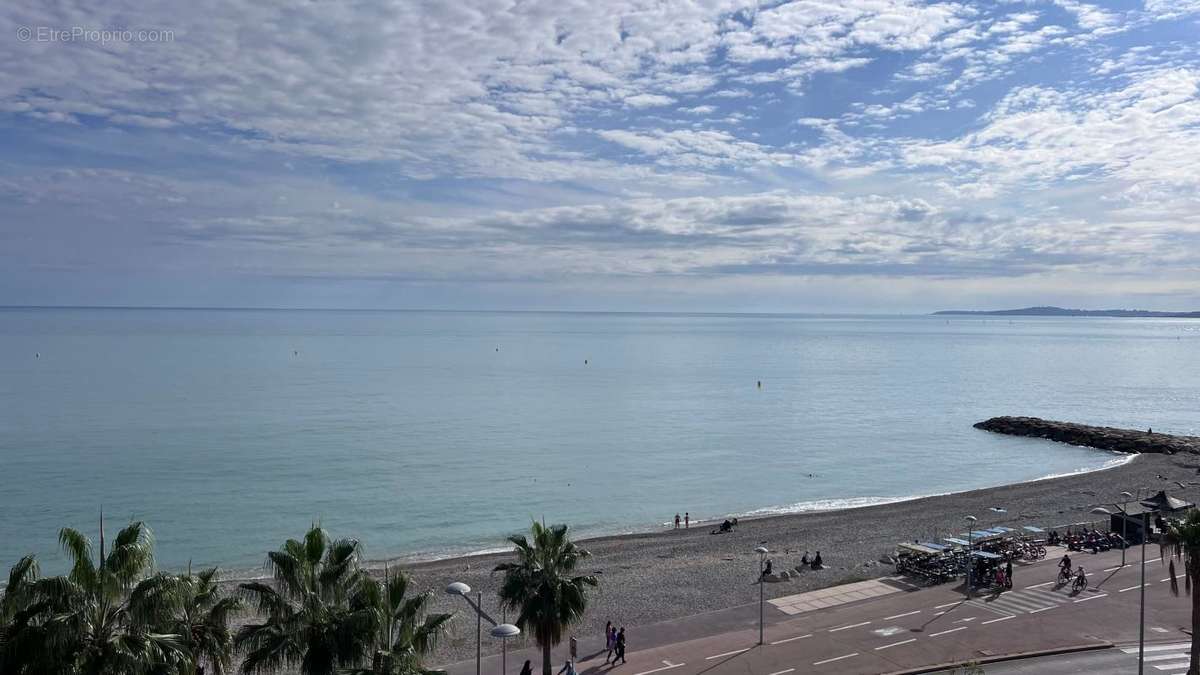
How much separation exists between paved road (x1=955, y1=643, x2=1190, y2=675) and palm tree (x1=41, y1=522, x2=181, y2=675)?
19487mm

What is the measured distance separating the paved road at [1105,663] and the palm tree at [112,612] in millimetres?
19487

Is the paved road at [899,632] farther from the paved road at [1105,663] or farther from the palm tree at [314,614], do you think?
the palm tree at [314,614]

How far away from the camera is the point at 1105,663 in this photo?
22.3 m

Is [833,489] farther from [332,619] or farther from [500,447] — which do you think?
[332,619]

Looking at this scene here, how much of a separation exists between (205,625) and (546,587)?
288 inches

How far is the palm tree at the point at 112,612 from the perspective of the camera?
40.5 feet

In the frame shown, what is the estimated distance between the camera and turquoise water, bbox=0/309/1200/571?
48.8 meters

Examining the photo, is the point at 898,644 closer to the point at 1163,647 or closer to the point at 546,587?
the point at 1163,647

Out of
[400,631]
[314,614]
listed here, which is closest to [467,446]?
[314,614]

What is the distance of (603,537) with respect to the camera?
46.4 metres

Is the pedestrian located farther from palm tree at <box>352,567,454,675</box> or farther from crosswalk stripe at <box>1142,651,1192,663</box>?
crosswalk stripe at <box>1142,651,1192,663</box>

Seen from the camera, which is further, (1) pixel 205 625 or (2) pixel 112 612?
(1) pixel 205 625

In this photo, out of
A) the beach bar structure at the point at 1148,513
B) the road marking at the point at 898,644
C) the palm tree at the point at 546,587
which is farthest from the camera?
the beach bar structure at the point at 1148,513

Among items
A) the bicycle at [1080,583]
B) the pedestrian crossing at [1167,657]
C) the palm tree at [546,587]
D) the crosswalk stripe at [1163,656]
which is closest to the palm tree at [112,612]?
the palm tree at [546,587]
